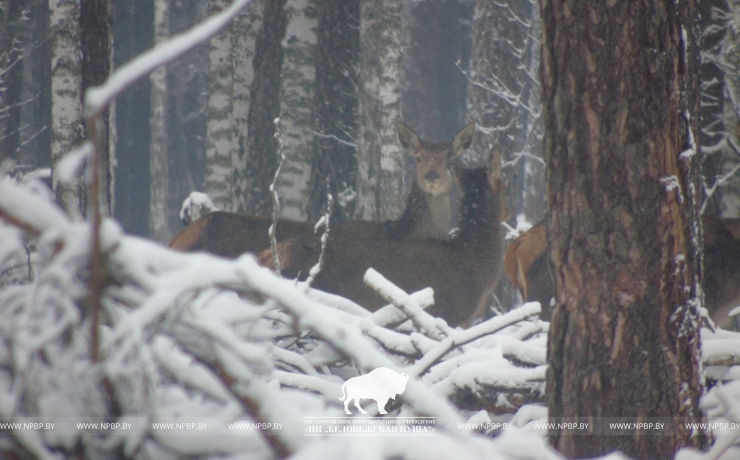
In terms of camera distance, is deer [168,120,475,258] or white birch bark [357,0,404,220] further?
white birch bark [357,0,404,220]

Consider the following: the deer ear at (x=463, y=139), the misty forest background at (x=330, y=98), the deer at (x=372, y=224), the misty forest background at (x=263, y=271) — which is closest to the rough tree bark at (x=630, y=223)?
the misty forest background at (x=263, y=271)

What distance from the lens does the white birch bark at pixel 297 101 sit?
10016 millimetres

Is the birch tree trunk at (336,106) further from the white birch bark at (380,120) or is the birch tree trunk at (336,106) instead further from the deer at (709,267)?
the deer at (709,267)

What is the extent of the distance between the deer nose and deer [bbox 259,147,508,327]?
0.56 m

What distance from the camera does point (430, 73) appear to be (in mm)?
28578

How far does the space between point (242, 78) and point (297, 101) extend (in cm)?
200

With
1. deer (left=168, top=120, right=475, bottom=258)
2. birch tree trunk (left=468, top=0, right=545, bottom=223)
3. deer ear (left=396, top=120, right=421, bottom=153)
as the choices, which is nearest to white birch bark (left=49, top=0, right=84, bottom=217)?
deer (left=168, top=120, right=475, bottom=258)

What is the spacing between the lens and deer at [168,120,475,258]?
20.0 ft

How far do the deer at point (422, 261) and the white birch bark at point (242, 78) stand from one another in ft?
19.2

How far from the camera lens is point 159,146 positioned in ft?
74.8

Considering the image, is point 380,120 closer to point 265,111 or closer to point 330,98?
point 330,98

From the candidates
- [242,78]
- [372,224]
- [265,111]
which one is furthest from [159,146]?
[372,224]

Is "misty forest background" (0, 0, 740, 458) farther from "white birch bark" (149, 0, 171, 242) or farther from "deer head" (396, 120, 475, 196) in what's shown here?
"white birch bark" (149, 0, 171, 242)

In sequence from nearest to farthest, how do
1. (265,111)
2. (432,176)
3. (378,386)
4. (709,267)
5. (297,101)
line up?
(378,386) < (709,267) < (432,176) < (297,101) < (265,111)
